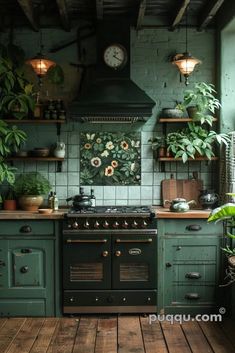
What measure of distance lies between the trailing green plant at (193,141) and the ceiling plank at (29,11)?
68.7 inches

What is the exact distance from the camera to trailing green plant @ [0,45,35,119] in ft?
14.6

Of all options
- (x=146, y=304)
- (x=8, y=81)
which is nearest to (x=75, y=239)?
(x=146, y=304)

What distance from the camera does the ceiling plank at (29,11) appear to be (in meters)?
3.94

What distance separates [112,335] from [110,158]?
1859 mm

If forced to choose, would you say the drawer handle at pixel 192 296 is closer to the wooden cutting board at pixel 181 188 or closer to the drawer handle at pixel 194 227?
the drawer handle at pixel 194 227

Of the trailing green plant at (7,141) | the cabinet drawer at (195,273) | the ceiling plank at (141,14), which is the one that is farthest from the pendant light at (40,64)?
the cabinet drawer at (195,273)

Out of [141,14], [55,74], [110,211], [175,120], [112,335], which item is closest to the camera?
[112,335]

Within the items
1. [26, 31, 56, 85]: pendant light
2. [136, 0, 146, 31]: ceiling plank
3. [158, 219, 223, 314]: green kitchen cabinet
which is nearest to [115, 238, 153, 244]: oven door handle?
[158, 219, 223, 314]: green kitchen cabinet

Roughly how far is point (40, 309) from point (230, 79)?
2.91 meters

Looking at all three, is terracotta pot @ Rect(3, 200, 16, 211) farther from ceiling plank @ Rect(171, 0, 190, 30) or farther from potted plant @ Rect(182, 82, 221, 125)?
ceiling plank @ Rect(171, 0, 190, 30)

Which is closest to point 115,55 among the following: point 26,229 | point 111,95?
point 111,95

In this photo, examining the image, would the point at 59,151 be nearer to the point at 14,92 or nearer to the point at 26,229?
the point at 14,92

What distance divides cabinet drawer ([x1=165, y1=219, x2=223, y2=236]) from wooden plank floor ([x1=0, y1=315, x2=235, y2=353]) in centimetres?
81

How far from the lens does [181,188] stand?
4863 millimetres
